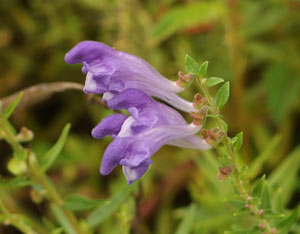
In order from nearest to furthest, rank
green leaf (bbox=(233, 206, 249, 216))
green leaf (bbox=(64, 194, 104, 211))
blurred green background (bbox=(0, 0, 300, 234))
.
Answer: green leaf (bbox=(233, 206, 249, 216)) < green leaf (bbox=(64, 194, 104, 211)) < blurred green background (bbox=(0, 0, 300, 234))

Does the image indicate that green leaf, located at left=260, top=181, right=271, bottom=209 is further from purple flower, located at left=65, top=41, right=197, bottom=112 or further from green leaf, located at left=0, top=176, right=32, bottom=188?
green leaf, located at left=0, top=176, right=32, bottom=188

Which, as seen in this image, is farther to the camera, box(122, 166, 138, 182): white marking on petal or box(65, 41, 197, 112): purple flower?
box(65, 41, 197, 112): purple flower

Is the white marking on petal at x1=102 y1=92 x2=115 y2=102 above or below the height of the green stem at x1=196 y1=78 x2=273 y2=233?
above

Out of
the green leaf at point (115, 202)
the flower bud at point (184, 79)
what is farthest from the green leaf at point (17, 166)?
the flower bud at point (184, 79)

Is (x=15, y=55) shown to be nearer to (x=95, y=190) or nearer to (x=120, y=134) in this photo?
(x=95, y=190)

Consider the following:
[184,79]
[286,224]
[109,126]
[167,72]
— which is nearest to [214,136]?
[184,79]

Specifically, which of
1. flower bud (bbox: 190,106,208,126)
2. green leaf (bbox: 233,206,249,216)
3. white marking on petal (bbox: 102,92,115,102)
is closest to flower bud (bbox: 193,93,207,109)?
flower bud (bbox: 190,106,208,126)
